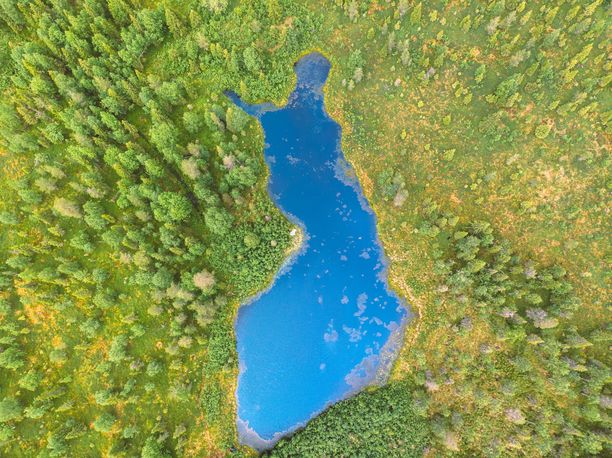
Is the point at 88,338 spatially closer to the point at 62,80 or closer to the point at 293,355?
the point at 293,355

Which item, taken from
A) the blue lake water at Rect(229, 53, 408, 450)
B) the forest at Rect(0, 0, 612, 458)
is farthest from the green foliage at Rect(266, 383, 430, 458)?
the blue lake water at Rect(229, 53, 408, 450)

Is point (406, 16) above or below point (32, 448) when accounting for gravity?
above

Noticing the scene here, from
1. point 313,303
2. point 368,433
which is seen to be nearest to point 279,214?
point 313,303

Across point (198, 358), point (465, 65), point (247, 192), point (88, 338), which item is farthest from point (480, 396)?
point (88, 338)

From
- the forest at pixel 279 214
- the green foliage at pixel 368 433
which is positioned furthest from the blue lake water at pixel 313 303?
the green foliage at pixel 368 433

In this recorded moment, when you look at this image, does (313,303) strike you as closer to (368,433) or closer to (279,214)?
Result: (279,214)

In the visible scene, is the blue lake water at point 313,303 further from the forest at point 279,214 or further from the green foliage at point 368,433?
the green foliage at point 368,433

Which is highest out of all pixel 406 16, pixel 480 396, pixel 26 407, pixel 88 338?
pixel 406 16
